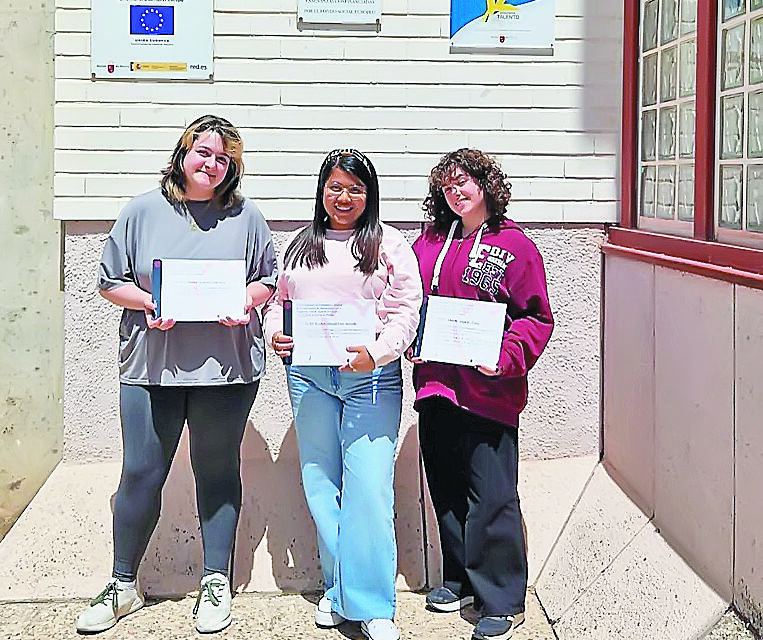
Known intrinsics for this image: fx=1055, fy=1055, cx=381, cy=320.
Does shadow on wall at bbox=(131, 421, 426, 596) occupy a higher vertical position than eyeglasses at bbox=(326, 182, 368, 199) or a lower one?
lower

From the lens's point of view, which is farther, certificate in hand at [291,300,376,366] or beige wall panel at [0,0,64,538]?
beige wall panel at [0,0,64,538]

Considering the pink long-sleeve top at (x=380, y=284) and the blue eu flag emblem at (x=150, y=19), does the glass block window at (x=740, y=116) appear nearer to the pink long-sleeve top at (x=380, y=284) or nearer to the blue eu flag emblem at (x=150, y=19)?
the pink long-sleeve top at (x=380, y=284)

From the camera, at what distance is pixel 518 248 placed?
3730 mm

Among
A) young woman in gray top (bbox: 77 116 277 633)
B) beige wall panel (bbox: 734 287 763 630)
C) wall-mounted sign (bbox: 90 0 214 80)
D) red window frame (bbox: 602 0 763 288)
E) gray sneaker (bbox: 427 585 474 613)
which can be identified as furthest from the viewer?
wall-mounted sign (bbox: 90 0 214 80)

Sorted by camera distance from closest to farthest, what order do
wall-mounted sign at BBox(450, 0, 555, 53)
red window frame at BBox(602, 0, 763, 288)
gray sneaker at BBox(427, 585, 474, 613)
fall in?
red window frame at BBox(602, 0, 763, 288)
gray sneaker at BBox(427, 585, 474, 613)
wall-mounted sign at BBox(450, 0, 555, 53)

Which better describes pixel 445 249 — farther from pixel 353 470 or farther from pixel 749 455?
pixel 749 455

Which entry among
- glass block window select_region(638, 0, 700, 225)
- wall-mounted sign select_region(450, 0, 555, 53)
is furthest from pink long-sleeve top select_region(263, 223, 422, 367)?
wall-mounted sign select_region(450, 0, 555, 53)

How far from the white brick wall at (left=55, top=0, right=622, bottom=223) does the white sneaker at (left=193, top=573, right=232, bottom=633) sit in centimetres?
167

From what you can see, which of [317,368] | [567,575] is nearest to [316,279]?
[317,368]

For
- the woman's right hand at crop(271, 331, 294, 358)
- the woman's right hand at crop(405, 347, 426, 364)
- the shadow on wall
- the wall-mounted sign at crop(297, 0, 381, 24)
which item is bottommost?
the shadow on wall

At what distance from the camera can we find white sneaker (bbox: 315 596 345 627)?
3.90 metres

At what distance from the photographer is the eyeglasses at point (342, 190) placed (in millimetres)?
3686

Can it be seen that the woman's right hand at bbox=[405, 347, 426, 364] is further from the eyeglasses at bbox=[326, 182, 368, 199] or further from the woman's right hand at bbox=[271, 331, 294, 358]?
the eyeglasses at bbox=[326, 182, 368, 199]

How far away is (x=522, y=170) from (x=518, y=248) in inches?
47.8
